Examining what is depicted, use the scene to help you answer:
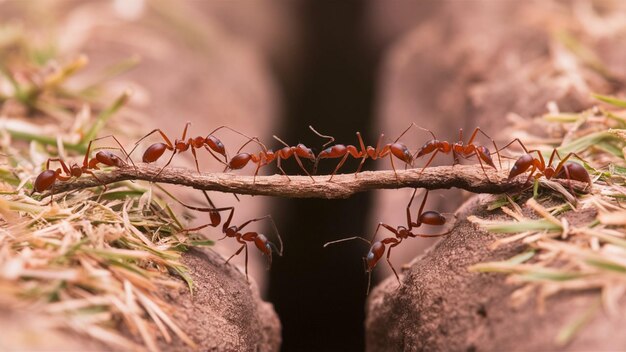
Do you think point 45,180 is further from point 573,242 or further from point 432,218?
point 573,242

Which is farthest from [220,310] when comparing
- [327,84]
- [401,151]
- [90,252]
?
[327,84]

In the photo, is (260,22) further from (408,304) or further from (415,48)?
(408,304)

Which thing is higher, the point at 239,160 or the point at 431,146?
the point at 431,146

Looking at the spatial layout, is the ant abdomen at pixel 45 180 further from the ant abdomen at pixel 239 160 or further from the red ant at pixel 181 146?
the ant abdomen at pixel 239 160

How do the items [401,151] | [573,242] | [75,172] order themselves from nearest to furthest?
1. [573,242]
2. [75,172]
3. [401,151]

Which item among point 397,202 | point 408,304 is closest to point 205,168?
point 397,202
